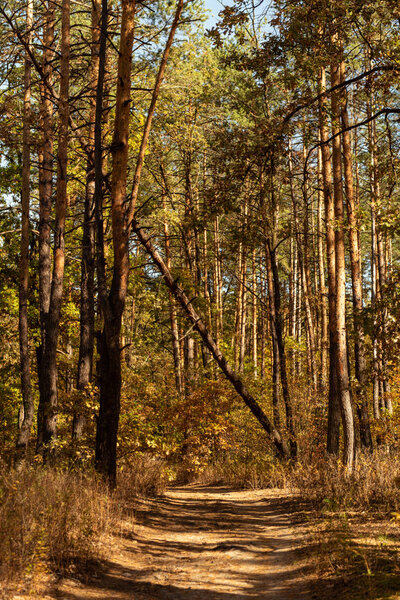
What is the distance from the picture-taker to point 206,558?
6.48 m

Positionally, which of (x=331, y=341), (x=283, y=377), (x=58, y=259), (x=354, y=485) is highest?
(x=58, y=259)

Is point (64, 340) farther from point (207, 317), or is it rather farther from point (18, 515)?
point (18, 515)

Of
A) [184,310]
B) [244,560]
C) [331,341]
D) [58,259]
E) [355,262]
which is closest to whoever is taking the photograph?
[244,560]

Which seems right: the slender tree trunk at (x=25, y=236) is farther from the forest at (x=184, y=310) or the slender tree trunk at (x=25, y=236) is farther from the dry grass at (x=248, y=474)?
the dry grass at (x=248, y=474)

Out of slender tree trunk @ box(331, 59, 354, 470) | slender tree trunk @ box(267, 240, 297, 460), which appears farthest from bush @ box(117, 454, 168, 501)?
slender tree trunk @ box(331, 59, 354, 470)

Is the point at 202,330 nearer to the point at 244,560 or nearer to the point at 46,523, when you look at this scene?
the point at 244,560

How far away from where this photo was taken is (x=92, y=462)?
32.3 feet

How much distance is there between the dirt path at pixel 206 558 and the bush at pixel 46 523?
342 mm

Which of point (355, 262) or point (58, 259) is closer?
point (58, 259)

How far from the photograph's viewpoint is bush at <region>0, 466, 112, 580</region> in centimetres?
497

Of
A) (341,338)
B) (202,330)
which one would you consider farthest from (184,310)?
(341,338)

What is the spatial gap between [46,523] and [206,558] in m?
1.96

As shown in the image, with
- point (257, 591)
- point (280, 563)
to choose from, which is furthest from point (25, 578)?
point (280, 563)

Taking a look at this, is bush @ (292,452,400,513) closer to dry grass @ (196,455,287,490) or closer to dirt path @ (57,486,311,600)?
dirt path @ (57,486,311,600)
